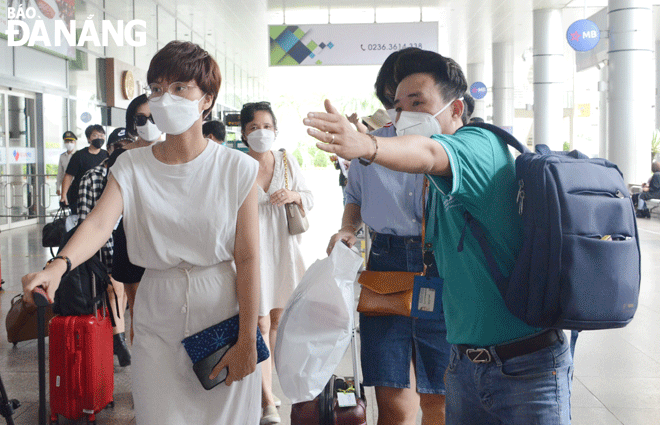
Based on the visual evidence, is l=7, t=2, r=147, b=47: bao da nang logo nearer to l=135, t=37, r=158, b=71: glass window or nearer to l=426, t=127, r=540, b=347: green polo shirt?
l=135, t=37, r=158, b=71: glass window

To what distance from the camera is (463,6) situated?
17500 mm

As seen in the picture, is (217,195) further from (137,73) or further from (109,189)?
(137,73)

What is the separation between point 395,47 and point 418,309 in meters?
11.6

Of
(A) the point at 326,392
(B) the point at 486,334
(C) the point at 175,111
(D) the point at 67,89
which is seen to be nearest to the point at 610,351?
(A) the point at 326,392

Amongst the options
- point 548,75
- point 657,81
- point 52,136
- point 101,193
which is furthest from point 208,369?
point 657,81

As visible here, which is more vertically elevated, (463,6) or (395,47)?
(463,6)

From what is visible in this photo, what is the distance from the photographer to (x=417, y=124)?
2.07m

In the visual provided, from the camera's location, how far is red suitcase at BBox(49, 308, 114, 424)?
11.4 ft

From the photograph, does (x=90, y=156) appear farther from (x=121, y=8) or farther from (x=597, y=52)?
(x=597, y=52)

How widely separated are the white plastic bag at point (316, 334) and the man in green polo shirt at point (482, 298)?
0.52 meters

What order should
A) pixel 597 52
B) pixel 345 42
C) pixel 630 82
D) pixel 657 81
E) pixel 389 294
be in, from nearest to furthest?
pixel 389 294
pixel 630 82
pixel 345 42
pixel 597 52
pixel 657 81

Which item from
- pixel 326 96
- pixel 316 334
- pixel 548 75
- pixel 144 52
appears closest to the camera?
pixel 316 334

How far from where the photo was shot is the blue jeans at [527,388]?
1.64m

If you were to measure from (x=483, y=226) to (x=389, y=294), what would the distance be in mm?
932
